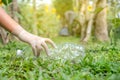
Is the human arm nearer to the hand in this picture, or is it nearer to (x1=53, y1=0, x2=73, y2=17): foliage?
the hand

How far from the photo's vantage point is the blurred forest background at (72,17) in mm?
4567

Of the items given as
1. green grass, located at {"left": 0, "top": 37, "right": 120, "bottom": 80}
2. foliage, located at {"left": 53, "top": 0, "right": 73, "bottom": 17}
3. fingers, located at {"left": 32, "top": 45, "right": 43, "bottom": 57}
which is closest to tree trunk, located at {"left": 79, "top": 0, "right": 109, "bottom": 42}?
green grass, located at {"left": 0, "top": 37, "right": 120, "bottom": 80}

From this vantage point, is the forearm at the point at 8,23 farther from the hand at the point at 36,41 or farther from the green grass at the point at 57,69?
the green grass at the point at 57,69

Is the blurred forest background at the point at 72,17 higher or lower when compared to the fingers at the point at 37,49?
higher

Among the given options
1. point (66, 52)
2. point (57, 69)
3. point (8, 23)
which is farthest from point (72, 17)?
point (57, 69)

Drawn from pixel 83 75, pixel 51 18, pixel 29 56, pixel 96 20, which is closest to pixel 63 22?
pixel 51 18

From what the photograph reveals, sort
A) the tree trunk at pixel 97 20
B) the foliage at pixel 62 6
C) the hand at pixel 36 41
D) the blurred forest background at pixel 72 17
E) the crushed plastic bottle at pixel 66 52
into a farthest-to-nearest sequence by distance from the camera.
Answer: the foliage at pixel 62 6, the tree trunk at pixel 97 20, the blurred forest background at pixel 72 17, the crushed plastic bottle at pixel 66 52, the hand at pixel 36 41

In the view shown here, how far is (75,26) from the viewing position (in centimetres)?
941

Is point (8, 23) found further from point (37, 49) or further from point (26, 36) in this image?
point (37, 49)

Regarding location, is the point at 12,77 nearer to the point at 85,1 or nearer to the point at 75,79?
the point at 75,79

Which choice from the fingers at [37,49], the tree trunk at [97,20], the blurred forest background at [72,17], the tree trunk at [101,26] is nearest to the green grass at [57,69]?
the fingers at [37,49]

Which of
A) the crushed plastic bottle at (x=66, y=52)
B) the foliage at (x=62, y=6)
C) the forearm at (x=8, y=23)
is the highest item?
the foliage at (x=62, y=6)

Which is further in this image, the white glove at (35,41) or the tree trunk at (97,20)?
the tree trunk at (97,20)

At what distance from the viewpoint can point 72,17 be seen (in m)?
8.82
